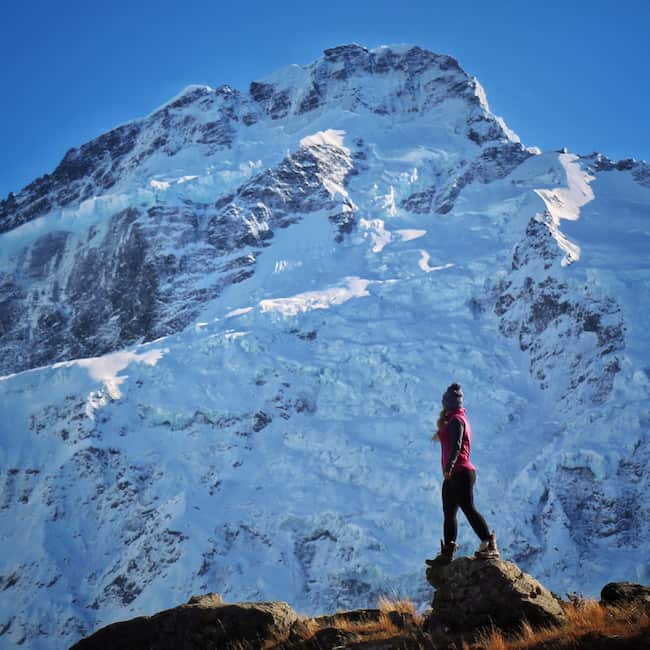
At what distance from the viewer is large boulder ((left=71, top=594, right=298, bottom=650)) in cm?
922

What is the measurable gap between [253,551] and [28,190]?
11805 cm

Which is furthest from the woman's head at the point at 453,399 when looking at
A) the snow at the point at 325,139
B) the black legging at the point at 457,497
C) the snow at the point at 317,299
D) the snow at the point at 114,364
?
the snow at the point at 325,139

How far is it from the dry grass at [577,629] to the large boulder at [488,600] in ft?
0.57

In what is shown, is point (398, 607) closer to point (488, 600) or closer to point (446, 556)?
point (446, 556)

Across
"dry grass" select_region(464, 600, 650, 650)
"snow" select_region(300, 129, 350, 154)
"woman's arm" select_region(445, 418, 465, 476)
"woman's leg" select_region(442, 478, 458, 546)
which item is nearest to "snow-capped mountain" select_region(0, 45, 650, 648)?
"snow" select_region(300, 129, 350, 154)

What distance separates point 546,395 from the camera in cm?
5575

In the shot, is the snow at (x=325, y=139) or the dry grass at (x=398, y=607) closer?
the dry grass at (x=398, y=607)

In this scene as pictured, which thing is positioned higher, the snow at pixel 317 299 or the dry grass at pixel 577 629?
the snow at pixel 317 299

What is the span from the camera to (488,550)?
8.41 m

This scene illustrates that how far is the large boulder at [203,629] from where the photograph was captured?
9219 millimetres

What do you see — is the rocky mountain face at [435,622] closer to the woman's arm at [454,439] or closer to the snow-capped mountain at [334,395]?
the woman's arm at [454,439]

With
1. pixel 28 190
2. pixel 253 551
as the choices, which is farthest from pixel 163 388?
pixel 28 190

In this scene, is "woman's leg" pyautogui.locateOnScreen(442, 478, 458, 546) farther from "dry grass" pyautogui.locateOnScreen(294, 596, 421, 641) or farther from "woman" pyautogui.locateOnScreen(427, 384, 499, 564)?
"dry grass" pyautogui.locateOnScreen(294, 596, 421, 641)

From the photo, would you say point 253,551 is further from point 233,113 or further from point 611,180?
point 233,113
